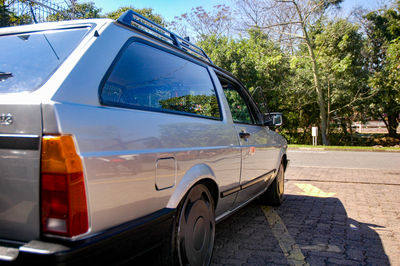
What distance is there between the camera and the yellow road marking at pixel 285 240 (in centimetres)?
306

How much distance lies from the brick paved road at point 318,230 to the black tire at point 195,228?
464 mm

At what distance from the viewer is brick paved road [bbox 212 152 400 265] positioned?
3105 millimetres

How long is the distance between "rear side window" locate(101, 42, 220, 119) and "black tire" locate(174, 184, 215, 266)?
27.4 inches

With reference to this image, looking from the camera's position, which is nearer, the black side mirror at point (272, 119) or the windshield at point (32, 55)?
the windshield at point (32, 55)

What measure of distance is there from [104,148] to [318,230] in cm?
322

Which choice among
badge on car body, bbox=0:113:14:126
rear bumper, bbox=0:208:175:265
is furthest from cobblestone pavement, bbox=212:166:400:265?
badge on car body, bbox=0:113:14:126

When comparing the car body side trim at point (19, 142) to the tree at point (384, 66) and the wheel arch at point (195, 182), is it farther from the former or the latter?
the tree at point (384, 66)

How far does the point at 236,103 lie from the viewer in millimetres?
3721

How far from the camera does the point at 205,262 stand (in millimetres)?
2645

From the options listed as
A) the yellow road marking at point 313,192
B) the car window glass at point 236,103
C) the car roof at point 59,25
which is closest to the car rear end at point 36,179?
the car roof at point 59,25

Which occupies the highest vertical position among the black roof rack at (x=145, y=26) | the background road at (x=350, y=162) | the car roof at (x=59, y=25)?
the black roof rack at (x=145, y=26)

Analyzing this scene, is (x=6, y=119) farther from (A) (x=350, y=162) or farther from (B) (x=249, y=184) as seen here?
(A) (x=350, y=162)

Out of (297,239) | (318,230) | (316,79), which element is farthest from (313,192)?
(316,79)

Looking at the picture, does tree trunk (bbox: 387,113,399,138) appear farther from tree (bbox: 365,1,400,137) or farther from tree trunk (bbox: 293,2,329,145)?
tree trunk (bbox: 293,2,329,145)
